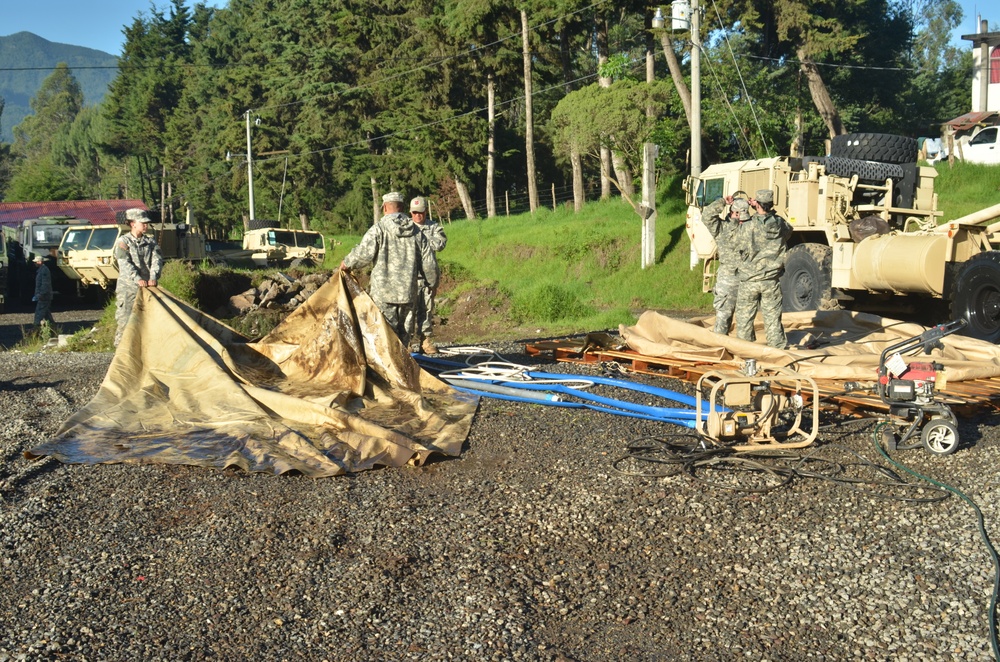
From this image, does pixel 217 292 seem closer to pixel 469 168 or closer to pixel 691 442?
pixel 691 442

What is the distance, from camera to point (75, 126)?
117 metres

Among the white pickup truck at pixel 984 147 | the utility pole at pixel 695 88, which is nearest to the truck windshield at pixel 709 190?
the utility pole at pixel 695 88

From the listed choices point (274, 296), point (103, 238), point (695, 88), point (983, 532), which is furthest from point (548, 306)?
point (983, 532)

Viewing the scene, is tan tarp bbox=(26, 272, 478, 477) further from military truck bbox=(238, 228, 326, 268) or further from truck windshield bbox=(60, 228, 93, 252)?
military truck bbox=(238, 228, 326, 268)

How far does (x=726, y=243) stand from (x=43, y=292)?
42.2ft

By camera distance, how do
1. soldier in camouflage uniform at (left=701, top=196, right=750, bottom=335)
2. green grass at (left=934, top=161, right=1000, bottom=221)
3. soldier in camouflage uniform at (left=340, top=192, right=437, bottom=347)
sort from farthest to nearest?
green grass at (left=934, top=161, right=1000, bottom=221), soldier in camouflage uniform at (left=701, top=196, right=750, bottom=335), soldier in camouflage uniform at (left=340, top=192, right=437, bottom=347)

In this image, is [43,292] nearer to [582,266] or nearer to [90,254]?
[90,254]

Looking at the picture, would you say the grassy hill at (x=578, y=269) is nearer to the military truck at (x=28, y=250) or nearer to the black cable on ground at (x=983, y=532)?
the black cable on ground at (x=983, y=532)

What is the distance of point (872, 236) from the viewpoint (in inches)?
561

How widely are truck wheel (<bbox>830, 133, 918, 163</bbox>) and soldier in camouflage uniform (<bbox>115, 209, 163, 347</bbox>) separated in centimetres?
1130

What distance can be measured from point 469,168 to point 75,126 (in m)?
89.8

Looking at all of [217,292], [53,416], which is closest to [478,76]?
[217,292]

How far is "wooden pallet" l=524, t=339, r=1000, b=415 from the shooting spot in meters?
7.96

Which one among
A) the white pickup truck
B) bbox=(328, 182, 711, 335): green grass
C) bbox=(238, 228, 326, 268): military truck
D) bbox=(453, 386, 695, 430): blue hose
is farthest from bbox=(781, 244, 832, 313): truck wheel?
bbox=(238, 228, 326, 268): military truck
